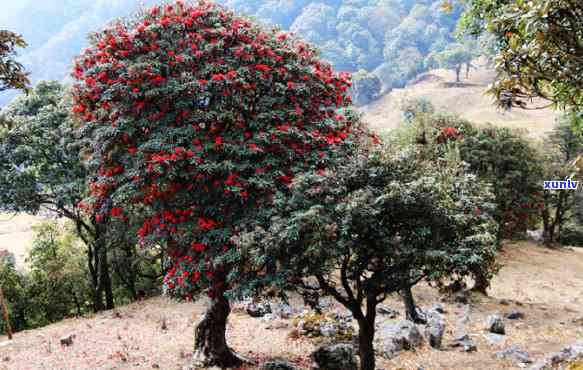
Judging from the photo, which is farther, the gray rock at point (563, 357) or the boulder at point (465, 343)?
the boulder at point (465, 343)

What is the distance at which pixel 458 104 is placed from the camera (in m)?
116

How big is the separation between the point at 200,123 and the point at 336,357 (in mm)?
7749

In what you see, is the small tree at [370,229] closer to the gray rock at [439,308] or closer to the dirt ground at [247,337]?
the dirt ground at [247,337]

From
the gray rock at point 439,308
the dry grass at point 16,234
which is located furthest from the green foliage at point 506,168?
the dry grass at point 16,234

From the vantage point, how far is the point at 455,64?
Result: 141 meters

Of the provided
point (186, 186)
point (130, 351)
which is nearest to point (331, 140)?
point (186, 186)

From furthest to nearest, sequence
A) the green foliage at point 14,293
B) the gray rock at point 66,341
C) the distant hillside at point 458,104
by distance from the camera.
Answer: the distant hillside at point 458,104, the green foliage at point 14,293, the gray rock at point 66,341

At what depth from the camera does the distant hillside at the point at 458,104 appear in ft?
320

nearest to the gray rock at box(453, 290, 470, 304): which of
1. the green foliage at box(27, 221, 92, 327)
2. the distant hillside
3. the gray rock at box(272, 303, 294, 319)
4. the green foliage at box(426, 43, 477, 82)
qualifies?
the gray rock at box(272, 303, 294, 319)

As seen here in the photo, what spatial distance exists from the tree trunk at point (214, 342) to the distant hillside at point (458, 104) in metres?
75.9

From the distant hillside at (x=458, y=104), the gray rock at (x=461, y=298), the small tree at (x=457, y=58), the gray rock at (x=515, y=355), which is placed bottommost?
the gray rock at (x=461, y=298)


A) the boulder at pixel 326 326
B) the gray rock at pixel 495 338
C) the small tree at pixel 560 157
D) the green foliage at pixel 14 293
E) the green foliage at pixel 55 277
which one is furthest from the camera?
the small tree at pixel 560 157

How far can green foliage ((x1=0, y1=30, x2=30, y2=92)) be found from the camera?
850 cm

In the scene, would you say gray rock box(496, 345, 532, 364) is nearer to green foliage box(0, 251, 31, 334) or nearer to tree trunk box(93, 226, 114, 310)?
tree trunk box(93, 226, 114, 310)
